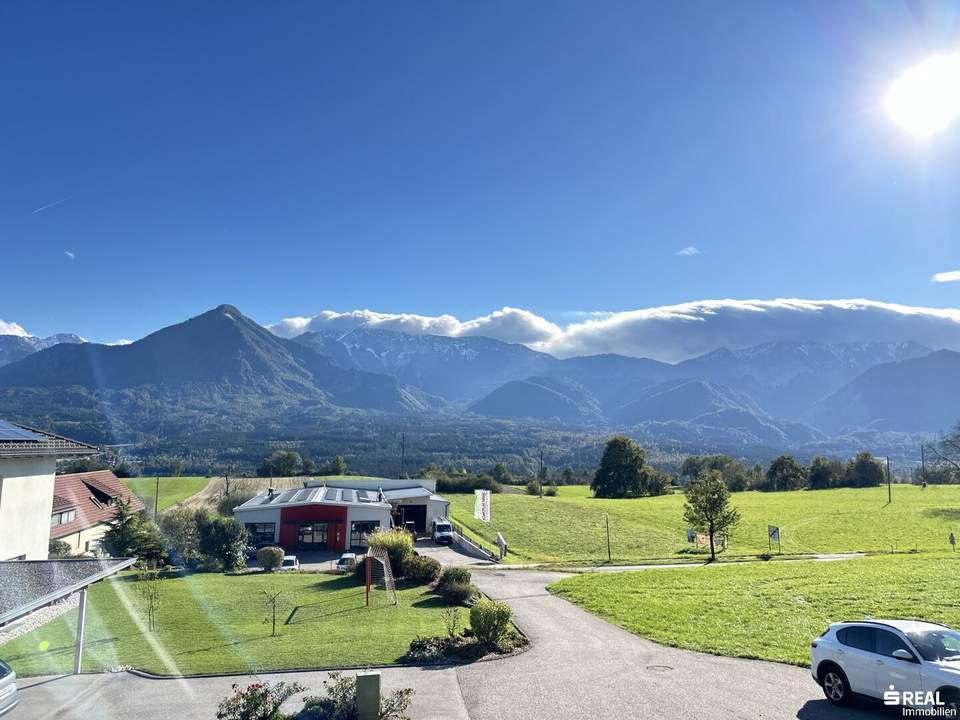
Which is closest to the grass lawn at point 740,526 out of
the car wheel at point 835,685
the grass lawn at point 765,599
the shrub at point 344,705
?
the grass lawn at point 765,599

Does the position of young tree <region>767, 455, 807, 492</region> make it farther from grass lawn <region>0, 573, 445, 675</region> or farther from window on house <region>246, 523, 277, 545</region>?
grass lawn <region>0, 573, 445, 675</region>

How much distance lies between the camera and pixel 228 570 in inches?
1513

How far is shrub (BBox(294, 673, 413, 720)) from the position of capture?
11852 millimetres

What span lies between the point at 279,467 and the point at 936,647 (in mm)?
110654

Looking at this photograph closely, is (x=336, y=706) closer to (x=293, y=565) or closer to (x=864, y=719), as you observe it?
(x=864, y=719)

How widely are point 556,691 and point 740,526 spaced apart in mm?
55344

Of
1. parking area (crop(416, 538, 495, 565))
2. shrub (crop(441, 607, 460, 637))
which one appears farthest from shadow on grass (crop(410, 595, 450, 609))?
parking area (crop(416, 538, 495, 565))

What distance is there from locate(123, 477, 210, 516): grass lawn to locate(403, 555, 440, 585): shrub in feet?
183

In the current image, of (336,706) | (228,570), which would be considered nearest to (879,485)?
(228,570)

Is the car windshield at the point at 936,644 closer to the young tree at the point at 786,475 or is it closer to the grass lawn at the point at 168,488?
the grass lawn at the point at 168,488

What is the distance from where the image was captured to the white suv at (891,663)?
1123cm

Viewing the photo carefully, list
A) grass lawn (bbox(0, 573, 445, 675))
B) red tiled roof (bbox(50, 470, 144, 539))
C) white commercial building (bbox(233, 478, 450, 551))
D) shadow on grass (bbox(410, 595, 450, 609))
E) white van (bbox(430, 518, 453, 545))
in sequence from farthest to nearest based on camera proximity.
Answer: white van (bbox(430, 518, 453, 545)) < white commercial building (bbox(233, 478, 450, 551)) < red tiled roof (bbox(50, 470, 144, 539)) < shadow on grass (bbox(410, 595, 450, 609)) < grass lawn (bbox(0, 573, 445, 675))

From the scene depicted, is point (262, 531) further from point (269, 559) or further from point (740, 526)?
point (740, 526)

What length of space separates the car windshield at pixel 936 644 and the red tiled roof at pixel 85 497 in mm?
48144
